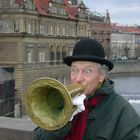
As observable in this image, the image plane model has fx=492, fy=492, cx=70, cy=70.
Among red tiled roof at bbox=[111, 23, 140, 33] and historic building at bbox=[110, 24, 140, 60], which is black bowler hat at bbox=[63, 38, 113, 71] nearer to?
historic building at bbox=[110, 24, 140, 60]

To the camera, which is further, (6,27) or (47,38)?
(47,38)

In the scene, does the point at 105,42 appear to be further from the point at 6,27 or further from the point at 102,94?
the point at 102,94

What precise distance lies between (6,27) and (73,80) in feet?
68.4

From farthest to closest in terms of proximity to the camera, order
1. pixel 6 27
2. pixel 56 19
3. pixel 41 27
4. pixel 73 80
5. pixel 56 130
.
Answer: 1. pixel 56 19
2. pixel 41 27
3. pixel 6 27
4. pixel 73 80
5. pixel 56 130

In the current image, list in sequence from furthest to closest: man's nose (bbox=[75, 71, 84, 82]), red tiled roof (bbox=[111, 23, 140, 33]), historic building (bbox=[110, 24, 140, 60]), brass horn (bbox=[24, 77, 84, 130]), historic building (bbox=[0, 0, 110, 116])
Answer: red tiled roof (bbox=[111, 23, 140, 33]) < historic building (bbox=[110, 24, 140, 60]) < historic building (bbox=[0, 0, 110, 116]) < man's nose (bbox=[75, 71, 84, 82]) < brass horn (bbox=[24, 77, 84, 130])

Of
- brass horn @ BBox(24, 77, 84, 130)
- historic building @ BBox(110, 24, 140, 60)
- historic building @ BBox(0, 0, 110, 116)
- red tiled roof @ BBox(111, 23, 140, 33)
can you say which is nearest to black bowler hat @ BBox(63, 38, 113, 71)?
brass horn @ BBox(24, 77, 84, 130)

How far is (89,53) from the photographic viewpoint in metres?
1.62

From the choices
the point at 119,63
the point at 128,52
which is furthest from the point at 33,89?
the point at 128,52

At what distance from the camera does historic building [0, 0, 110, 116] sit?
2203cm

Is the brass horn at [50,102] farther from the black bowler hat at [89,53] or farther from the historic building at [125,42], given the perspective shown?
the historic building at [125,42]

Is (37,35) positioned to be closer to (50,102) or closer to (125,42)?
(50,102)

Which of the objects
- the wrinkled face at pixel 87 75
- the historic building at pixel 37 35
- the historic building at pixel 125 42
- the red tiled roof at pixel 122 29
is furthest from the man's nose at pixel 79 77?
the red tiled roof at pixel 122 29

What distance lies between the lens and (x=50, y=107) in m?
1.53

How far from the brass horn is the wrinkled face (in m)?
0.04
